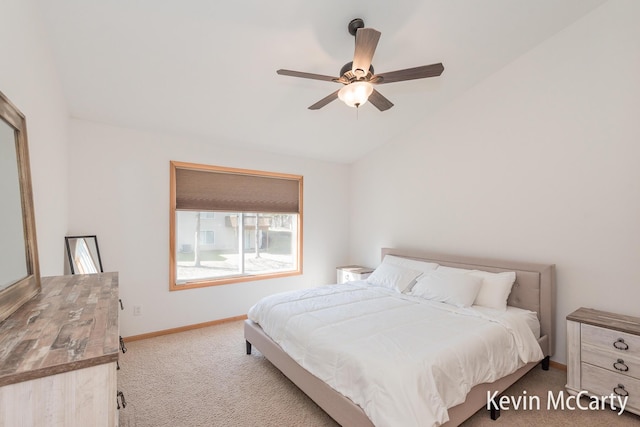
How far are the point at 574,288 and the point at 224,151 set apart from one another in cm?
418

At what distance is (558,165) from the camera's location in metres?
2.86

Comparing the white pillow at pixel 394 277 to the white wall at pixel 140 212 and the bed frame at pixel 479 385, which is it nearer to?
the bed frame at pixel 479 385

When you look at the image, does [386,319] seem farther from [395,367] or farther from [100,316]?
[100,316]

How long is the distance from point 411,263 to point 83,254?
367 centimetres

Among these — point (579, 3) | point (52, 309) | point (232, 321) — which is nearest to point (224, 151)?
point (232, 321)

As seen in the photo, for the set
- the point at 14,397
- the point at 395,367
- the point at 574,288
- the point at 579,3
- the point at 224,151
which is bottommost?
the point at 395,367

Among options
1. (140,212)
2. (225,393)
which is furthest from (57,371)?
(140,212)

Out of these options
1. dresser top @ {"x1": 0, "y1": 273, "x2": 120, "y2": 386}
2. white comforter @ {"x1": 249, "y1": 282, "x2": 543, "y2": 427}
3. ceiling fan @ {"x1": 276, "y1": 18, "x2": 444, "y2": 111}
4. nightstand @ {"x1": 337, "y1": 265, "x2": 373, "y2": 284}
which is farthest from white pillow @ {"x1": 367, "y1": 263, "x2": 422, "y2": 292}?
dresser top @ {"x1": 0, "y1": 273, "x2": 120, "y2": 386}

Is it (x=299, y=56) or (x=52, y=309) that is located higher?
(x=299, y=56)

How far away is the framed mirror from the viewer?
114 inches

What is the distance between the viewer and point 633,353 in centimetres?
212

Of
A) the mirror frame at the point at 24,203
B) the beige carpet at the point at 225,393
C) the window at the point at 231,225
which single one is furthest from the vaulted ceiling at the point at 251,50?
the beige carpet at the point at 225,393

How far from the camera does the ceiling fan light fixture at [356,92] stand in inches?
83.1

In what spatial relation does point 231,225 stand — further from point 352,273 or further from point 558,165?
point 558,165
